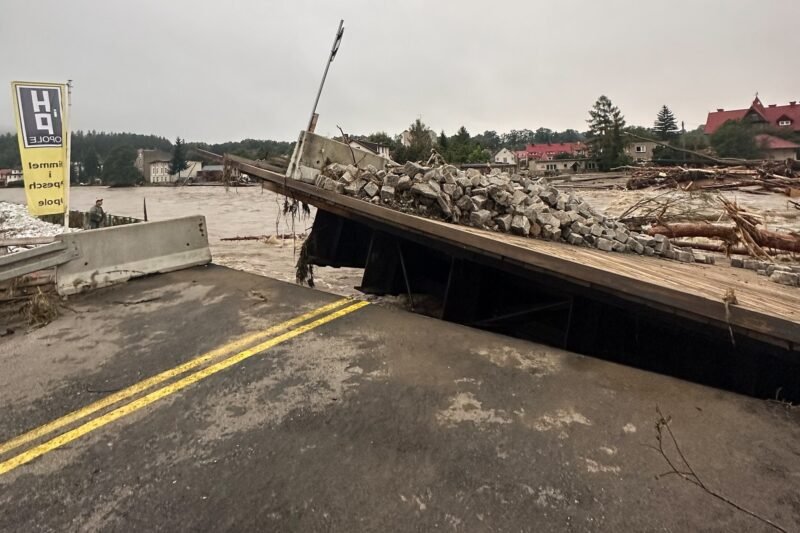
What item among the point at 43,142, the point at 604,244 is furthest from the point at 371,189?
the point at 43,142

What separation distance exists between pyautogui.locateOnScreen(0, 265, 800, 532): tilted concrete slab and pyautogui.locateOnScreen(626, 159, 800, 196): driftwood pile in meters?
14.9

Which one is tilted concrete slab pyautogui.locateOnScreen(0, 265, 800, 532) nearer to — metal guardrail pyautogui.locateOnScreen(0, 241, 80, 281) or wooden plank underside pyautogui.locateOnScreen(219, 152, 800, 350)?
wooden plank underside pyautogui.locateOnScreen(219, 152, 800, 350)

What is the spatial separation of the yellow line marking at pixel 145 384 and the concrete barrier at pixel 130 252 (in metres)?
2.69

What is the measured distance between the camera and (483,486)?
215 centimetres

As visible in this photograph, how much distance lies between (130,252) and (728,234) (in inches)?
359

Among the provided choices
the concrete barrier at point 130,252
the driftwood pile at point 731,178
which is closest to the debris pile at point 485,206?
the concrete barrier at point 130,252

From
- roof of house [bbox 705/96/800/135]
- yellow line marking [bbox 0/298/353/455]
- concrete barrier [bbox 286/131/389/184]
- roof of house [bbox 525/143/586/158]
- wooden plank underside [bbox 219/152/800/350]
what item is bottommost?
yellow line marking [bbox 0/298/353/455]

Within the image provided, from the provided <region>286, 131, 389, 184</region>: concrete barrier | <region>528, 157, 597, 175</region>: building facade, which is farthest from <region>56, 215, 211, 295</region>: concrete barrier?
<region>528, 157, 597, 175</region>: building facade

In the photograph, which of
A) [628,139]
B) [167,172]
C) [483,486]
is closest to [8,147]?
[167,172]

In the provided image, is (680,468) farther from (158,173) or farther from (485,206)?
(158,173)

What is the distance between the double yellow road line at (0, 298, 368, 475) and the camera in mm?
2533

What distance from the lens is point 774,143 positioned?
54688mm

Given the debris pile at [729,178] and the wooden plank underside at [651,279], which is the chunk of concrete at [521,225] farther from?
the debris pile at [729,178]

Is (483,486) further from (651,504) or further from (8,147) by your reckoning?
(8,147)
